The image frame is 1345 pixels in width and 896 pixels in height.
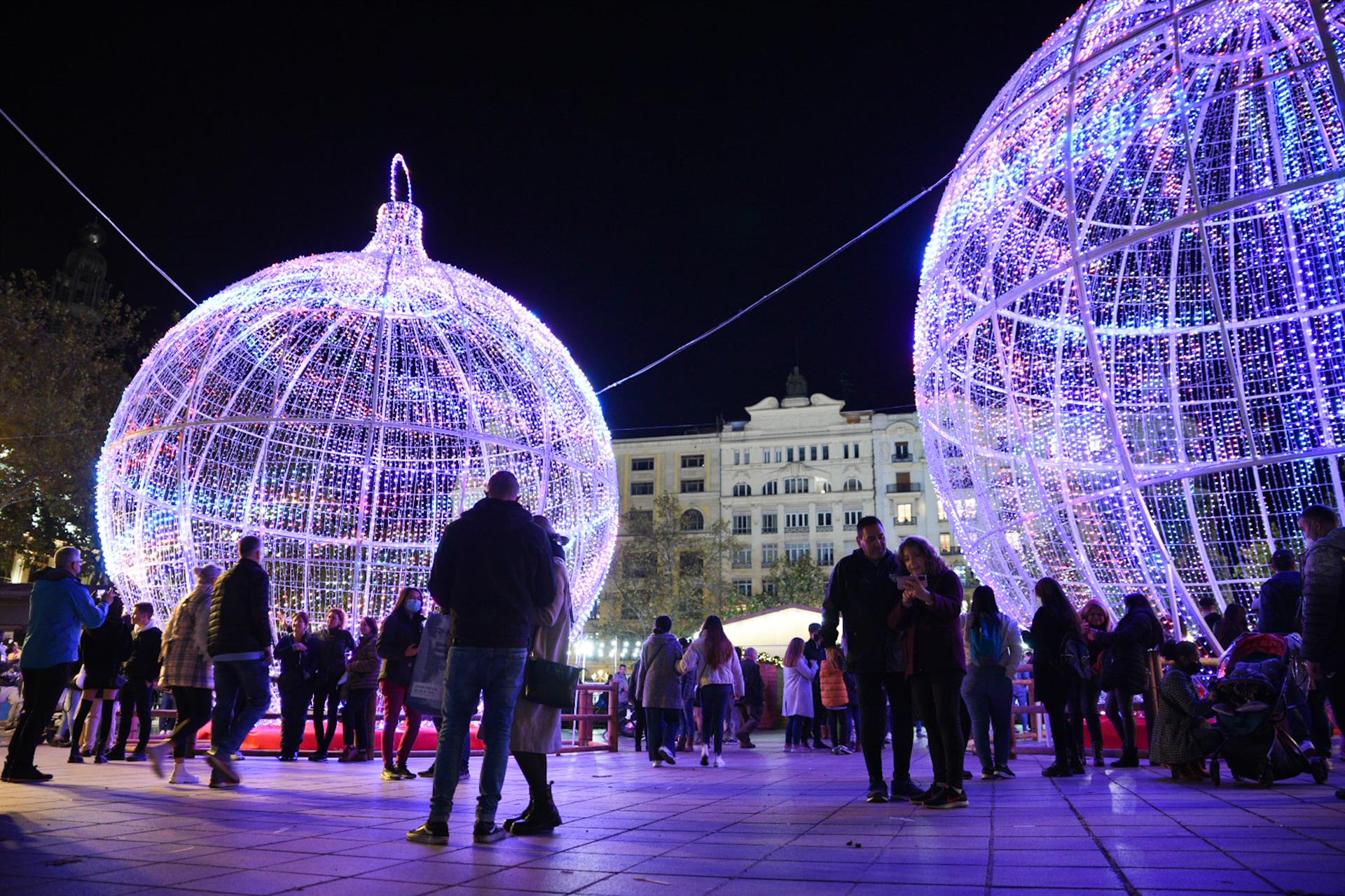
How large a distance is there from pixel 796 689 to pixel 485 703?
969cm

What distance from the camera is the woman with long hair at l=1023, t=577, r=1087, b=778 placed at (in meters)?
7.39

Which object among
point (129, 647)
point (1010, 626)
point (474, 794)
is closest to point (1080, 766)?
point (1010, 626)

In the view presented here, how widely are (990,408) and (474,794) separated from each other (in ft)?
18.2

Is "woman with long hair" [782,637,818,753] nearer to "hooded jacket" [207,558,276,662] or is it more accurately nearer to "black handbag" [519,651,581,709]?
"hooded jacket" [207,558,276,662]

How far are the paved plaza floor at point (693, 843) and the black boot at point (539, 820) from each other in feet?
0.46

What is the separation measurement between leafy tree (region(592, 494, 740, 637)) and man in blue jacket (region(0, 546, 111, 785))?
35.5 m

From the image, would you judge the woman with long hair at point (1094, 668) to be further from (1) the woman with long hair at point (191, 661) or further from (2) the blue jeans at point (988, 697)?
(1) the woman with long hair at point (191, 661)

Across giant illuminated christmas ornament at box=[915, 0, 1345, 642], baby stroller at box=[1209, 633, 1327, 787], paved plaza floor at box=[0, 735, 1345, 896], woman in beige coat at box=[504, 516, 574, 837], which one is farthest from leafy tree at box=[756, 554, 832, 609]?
woman in beige coat at box=[504, 516, 574, 837]

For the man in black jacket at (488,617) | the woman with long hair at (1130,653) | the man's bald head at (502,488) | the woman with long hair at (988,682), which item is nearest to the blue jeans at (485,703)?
the man in black jacket at (488,617)

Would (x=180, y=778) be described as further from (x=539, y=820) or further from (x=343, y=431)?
(x=343, y=431)

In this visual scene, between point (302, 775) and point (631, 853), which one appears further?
point (302, 775)

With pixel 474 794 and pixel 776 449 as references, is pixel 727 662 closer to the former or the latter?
pixel 474 794

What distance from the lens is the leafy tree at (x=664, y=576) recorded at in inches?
1711

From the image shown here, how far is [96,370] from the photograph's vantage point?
72.8 feet
